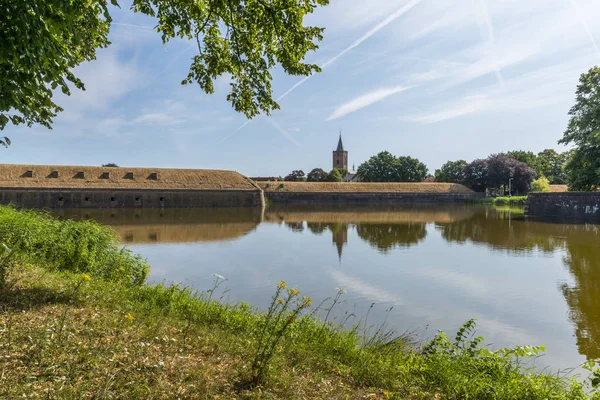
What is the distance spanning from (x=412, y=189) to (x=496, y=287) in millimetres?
49830

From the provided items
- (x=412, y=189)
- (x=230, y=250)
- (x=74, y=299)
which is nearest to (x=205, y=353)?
(x=74, y=299)

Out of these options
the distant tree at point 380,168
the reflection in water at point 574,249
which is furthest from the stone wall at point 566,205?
the distant tree at point 380,168

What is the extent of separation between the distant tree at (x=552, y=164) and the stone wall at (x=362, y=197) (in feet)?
72.7

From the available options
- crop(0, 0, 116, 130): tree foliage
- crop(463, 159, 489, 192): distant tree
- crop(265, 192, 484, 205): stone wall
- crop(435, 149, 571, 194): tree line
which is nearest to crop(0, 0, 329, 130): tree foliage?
crop(0, 0, 116, 130): tree foliage

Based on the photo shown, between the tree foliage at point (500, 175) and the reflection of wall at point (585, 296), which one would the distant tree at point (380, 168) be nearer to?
the tree foliage at point (500, 175)

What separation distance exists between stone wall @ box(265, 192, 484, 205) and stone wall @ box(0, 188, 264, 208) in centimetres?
769

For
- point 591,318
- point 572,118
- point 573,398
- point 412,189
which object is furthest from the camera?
point 412,189

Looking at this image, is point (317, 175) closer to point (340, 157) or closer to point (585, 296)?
point (340, 157)

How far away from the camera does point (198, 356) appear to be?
389cm

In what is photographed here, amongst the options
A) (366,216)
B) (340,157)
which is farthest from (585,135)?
(340,157)

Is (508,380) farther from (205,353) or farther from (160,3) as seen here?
(160,3)

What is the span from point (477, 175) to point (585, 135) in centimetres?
3502

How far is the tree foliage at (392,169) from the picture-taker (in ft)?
238

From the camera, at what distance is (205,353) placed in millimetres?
3992
